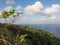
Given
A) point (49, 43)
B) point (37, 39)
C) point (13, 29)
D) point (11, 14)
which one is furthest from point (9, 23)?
point (49, 43)

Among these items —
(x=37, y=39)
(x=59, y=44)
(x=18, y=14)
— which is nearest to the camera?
(x=18, y=14)

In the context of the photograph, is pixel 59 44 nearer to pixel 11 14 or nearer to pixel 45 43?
pixel 45 43

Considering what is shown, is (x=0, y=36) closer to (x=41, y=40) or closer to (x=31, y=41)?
(x=31, y=41)

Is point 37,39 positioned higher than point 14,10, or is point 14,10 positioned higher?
point 14,10

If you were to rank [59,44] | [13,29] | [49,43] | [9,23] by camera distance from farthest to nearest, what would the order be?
[59,44] → [49,43] → [13,29] → [9,23]

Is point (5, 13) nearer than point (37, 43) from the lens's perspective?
Yes

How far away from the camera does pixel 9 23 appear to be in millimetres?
16406

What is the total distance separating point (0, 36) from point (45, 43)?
67.1 metres

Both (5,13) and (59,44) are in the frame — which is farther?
(59,44)

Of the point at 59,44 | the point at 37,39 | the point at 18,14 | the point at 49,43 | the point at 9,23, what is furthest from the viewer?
the point at 59,44

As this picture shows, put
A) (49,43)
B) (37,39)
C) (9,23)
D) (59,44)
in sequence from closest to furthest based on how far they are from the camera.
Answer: (9,23) < (37,39) < (49,43) < (59,44)

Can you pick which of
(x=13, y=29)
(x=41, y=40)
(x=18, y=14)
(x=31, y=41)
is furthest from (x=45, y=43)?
(x=18, y=14)

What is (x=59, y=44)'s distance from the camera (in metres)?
94.3

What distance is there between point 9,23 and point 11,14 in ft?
2.31
